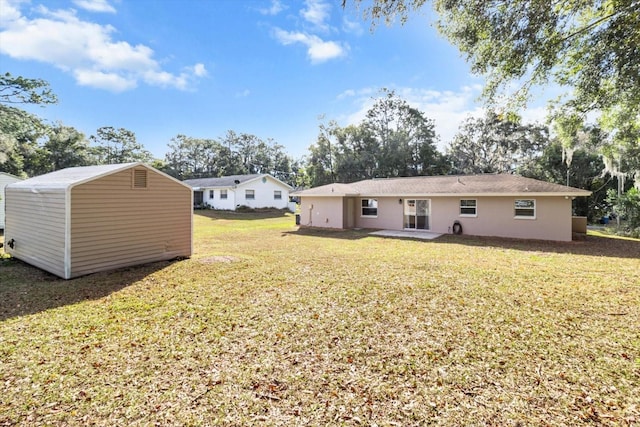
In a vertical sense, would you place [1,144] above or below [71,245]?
above

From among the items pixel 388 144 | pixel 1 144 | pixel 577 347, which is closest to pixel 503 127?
pixel 388 144

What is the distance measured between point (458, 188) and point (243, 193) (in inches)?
806

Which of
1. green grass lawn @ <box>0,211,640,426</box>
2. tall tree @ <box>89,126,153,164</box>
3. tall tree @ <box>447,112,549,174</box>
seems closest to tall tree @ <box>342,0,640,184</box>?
green grass lawn @ <box>0,211,640,426</box>

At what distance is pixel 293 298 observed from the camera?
573 cm

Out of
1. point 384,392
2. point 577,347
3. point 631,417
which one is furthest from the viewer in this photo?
point 577,347

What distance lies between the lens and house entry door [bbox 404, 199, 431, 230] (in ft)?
52.0

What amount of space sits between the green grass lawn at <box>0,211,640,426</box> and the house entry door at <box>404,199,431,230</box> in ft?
27.3

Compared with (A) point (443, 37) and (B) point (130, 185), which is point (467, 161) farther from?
(B) point (130, 185)

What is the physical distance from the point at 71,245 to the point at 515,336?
9013mm

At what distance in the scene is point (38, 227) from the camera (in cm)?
776

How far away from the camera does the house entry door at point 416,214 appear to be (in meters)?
15.9

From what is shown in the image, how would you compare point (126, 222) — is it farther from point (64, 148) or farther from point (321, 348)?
point (64, 148)

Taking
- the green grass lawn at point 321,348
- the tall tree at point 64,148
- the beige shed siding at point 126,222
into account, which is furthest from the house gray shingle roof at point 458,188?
the tall tree at point 64,148

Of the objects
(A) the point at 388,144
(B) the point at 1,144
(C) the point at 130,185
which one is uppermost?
(A) the point at 388,144
